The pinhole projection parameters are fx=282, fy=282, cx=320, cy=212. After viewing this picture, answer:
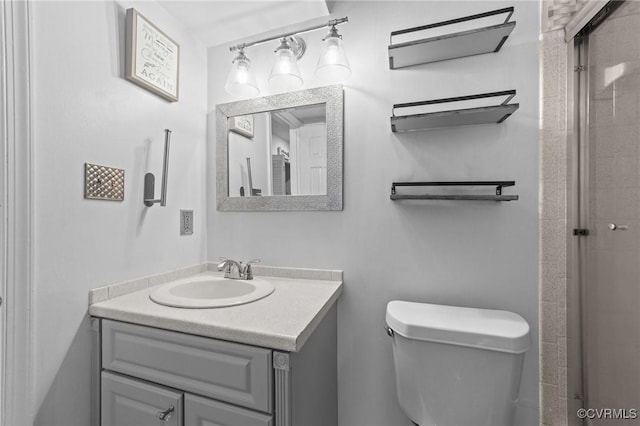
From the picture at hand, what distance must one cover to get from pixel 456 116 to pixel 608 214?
63 centimetres

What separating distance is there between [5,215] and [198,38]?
1188mm

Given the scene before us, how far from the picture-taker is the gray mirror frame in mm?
1302

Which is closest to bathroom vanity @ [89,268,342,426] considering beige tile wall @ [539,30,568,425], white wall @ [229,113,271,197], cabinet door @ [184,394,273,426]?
cabinet door @ [184,394,273,426]

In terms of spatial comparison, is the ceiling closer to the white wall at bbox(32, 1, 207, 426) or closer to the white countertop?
the white wall at bbox(32, 1, 207, 426)

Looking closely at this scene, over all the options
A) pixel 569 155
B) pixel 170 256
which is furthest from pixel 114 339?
pixel 569 155

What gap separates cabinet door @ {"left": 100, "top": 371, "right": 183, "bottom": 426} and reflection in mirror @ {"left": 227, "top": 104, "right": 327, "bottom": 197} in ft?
2.91

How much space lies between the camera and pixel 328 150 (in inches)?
51.8

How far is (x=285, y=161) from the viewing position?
4.55 ft

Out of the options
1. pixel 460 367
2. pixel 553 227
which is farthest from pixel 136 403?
pixel 553 227

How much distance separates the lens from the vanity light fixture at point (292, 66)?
47.4 inches

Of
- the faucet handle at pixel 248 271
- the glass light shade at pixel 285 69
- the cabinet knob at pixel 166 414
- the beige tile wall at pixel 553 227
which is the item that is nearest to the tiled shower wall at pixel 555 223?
the beige tile wall at pixel 553 227

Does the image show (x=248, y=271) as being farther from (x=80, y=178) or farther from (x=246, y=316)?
(x=80, y=178)

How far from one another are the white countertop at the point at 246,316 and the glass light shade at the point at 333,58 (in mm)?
948

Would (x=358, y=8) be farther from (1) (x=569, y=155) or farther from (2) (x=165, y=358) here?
(2) (x=165, y=358)
